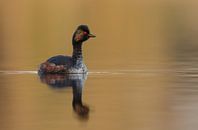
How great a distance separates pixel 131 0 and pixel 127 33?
2085 cm

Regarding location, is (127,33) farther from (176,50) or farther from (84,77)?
(84,77)

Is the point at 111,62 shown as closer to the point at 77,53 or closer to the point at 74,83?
the point at 77,53

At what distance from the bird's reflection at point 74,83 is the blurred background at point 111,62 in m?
0.16

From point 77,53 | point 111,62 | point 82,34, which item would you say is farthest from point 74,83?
point 111,62

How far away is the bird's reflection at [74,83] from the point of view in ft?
48.9

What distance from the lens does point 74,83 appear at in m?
18.4

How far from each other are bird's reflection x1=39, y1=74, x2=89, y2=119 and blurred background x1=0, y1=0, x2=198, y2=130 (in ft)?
0.51

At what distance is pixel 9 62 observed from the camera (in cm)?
2342

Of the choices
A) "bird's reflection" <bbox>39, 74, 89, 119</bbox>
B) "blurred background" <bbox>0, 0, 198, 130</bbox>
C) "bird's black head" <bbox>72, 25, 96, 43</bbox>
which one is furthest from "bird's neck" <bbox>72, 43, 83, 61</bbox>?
"bird's reflection" <bbox>39, 74, 89, 119</bbox>

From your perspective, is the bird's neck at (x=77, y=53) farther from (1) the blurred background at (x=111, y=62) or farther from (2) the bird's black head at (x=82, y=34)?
(1) the blurred background at (x=111, y=62)

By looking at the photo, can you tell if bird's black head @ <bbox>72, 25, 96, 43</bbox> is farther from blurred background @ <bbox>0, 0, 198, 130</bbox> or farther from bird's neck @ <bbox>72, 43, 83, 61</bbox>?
blurred background @ <bbox>0, 0, 198, 130</bbox>

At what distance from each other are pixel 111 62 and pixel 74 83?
15.9 feet

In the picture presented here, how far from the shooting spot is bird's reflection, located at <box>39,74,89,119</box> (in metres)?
14.9

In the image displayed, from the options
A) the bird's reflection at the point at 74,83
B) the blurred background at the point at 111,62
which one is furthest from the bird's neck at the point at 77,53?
the bird's reflection at the point at 74,83
